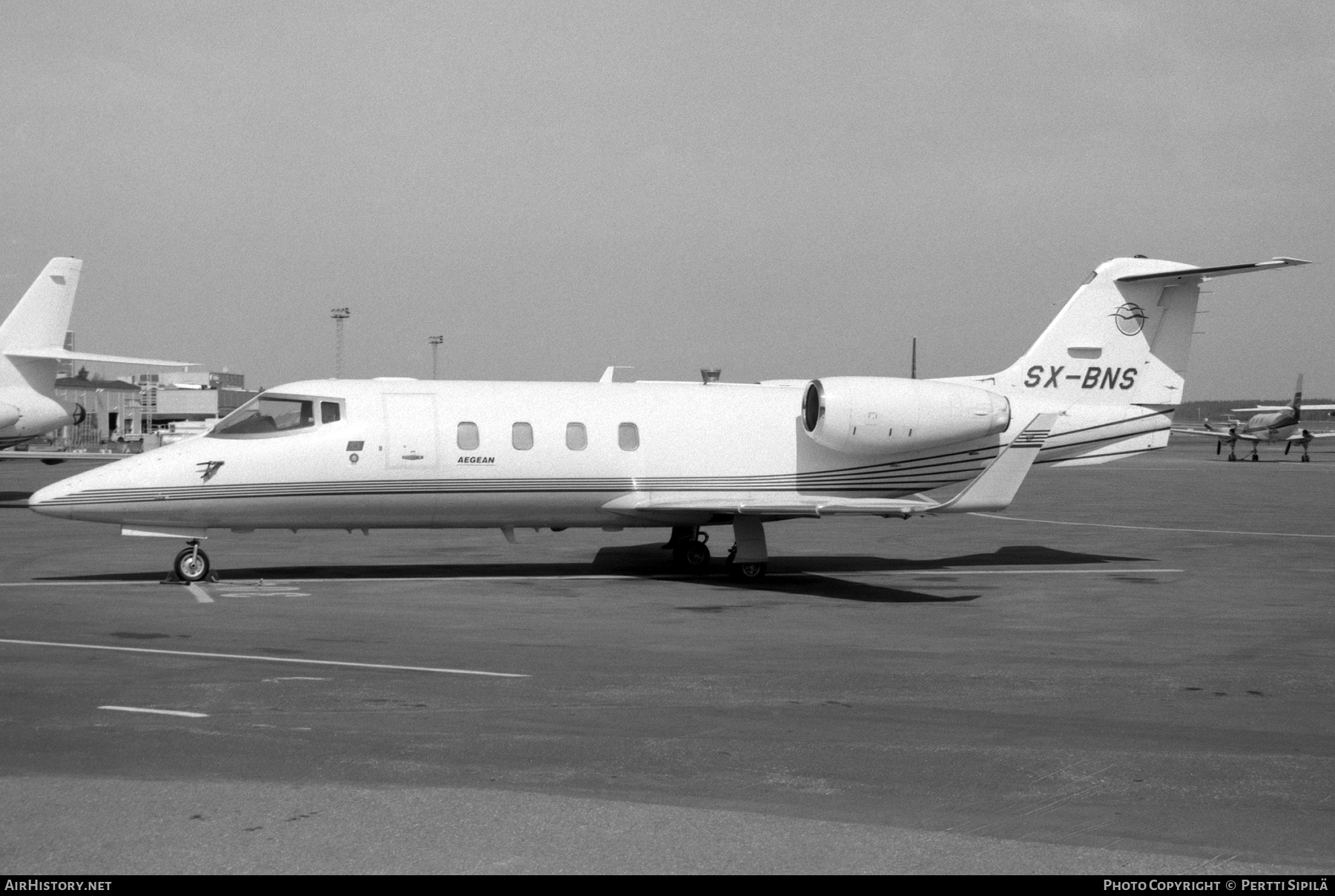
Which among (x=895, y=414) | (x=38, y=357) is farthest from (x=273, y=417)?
(x=38, y=357)

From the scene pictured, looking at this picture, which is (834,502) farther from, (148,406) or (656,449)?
(148,406)

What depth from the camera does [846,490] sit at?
63.5 feet

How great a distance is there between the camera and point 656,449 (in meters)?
18.7

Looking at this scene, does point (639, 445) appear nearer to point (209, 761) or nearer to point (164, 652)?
point (164, 652)

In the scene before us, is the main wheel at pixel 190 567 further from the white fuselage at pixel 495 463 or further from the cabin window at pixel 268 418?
the cabin window at pixel 268 418

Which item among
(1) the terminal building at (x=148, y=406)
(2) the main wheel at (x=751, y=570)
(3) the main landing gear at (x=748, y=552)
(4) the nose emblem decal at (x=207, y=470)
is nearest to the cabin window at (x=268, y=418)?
(4) the nose emblem decal at (x=207, y=470)

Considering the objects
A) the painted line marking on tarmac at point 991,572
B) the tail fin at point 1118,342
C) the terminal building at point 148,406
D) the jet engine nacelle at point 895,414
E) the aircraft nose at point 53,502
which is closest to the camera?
the aircraft nose at point 53,502

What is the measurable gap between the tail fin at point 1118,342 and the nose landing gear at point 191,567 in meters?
12.0

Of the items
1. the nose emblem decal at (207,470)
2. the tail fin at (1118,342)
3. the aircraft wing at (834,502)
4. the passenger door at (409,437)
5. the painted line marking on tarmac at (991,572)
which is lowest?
the painted line marking on tarmac at (991,572)

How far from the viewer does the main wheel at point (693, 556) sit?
65.2 feet

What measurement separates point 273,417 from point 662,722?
10329mm
